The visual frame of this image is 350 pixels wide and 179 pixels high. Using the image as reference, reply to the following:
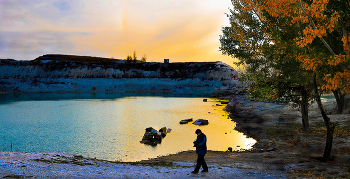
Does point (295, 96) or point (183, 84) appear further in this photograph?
point (183, 84)

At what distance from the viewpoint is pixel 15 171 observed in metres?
9.32

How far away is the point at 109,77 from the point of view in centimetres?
14188

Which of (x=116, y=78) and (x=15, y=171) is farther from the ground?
(x=116, y=78)

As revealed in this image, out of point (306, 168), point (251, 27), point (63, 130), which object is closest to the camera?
point (306, 168)

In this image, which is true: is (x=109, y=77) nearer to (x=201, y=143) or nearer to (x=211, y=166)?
(x=211, y=166)

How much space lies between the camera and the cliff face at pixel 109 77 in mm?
129750

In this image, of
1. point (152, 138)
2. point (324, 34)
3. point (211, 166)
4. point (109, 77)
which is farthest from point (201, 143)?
point (109, 77)

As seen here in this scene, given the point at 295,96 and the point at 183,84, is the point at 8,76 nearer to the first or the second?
the point at 183,84

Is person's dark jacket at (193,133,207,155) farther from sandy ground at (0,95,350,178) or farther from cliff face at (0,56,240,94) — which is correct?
cliff face at (0,56,240,94)

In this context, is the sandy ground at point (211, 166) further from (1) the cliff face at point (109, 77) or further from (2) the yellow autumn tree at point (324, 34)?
(1) the cliff face at point (109, 77)

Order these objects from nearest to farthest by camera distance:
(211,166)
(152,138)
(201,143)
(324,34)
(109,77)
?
(324,34), (201,143), (211,166), (152,138), (109,77)

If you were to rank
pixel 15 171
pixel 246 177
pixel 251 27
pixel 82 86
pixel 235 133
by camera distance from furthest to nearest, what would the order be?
pixel 82 86 → pixel 235 133 → pixel 251 27 → pixel 246 177 → pixel 15 171

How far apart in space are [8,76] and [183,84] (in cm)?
9818

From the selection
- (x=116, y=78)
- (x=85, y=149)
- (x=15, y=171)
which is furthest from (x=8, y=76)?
(x=15, y=171)
